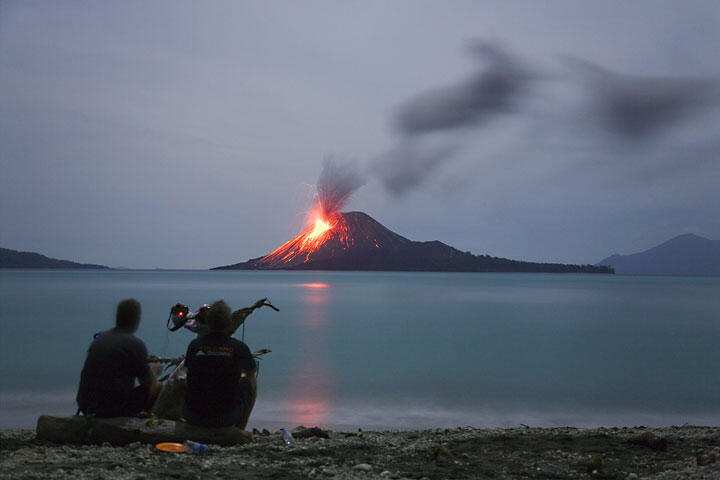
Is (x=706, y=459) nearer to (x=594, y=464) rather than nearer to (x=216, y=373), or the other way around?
(x=594, y=464)

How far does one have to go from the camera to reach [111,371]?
18.6 ft

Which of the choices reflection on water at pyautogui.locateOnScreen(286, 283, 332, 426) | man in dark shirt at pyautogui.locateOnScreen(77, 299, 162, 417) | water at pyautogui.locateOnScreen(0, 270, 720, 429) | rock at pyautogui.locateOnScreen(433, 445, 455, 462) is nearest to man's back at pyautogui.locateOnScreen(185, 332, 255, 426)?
man in dark shirt at pyautogui.locateOnScreen(77, 299, 162, 417)

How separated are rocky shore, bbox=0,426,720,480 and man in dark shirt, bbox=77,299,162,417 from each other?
43cm

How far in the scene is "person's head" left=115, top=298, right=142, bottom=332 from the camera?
18.2 ft

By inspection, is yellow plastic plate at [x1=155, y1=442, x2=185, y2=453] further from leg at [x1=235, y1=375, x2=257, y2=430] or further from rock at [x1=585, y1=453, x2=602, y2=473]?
rock at [x1=585, y1=453, x2=602, y2=473]

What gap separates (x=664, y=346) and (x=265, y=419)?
23973 millimetres

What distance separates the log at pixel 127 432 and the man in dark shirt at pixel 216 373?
0.34ft

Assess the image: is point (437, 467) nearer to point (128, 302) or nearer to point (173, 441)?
point (173, 441)

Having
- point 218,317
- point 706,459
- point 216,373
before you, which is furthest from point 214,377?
point 706,459

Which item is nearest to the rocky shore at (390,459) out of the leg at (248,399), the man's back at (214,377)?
the leg at (248,399)

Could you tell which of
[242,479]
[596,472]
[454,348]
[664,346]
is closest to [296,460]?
[242,479]

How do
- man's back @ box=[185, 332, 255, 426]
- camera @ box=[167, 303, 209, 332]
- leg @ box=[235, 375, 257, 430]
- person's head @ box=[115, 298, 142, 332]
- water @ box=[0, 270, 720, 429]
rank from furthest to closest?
water @ box=[0, 270, 720, 429] → camera @ box=[167, 303, 209, 332] → leg @ box=[235, 375, 257, 430] → man's back @ box=[185, 332, 255, 426] → person's head @ box=[115, 298, 142, 332]

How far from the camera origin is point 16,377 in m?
17.1

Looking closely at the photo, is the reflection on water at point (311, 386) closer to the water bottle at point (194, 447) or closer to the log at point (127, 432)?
the log at point (127, 432)
